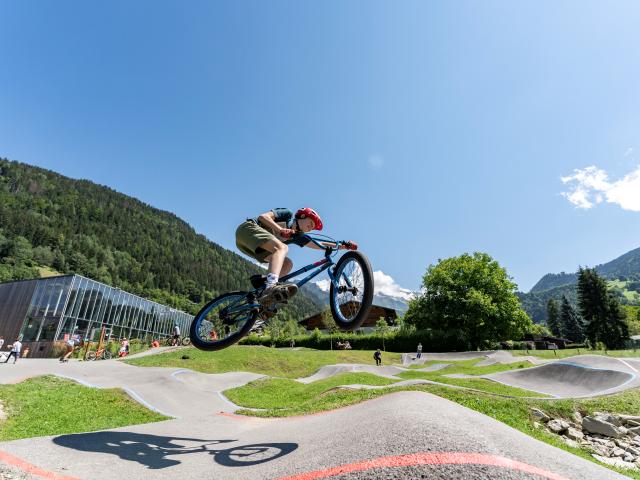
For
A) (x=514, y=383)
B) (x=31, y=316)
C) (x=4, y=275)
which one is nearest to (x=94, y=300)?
(x=31, y=316)

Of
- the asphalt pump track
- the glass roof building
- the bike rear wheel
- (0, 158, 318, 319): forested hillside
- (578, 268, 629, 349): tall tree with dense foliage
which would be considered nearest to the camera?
the asphalt pump track

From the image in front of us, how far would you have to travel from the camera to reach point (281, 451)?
5891 millimetres

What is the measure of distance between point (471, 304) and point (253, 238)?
49.8m

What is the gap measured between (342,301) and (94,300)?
4905cm

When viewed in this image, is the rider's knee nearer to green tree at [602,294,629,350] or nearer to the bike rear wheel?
the bike rear wheel

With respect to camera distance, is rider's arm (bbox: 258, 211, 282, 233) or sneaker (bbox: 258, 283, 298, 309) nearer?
sneaker (bbox: 258, 283, 298, 309)

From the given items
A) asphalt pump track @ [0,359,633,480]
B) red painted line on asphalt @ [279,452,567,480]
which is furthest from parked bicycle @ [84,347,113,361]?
red painted line on asphalt @ [279,452,567,480]

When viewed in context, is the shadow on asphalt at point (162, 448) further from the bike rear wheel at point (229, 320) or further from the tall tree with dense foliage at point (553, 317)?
the tall tree with dense foliage at point (553, 317)

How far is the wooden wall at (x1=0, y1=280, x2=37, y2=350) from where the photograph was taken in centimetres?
4184

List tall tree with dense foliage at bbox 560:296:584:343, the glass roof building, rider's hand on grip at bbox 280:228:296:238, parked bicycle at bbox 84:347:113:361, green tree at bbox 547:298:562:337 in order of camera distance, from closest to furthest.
Answer: rider's hand on grip at bbox 280:228:296:238, parked bicycle at bbox 84:347:113:361, the glass roof building, tall tree with dense foliage at bbox 560:296:584:343, green tree at bbox 547:298:562:337

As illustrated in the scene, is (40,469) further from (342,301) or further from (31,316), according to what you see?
(31,316)

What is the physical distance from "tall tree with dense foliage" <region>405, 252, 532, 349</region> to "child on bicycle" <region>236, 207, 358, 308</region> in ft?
160

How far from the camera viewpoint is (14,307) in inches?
1686

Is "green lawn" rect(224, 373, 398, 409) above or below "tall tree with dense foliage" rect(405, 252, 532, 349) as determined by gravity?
below
